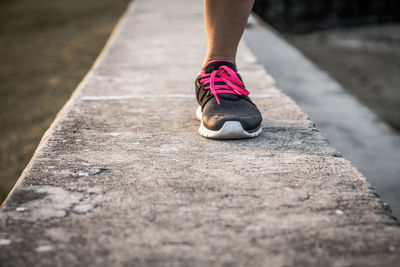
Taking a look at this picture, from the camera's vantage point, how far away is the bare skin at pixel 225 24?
1.44 meters

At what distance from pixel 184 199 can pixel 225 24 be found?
0.69 m

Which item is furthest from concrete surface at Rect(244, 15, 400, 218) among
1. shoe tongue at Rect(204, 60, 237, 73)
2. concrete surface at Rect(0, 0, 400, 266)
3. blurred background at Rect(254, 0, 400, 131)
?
concrete surface at Rect(0, 0, 400, 266)

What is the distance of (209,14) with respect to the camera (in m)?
1.49

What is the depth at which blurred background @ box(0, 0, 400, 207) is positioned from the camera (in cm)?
289

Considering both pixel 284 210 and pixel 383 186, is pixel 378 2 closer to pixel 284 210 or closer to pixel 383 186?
pixel 383 186

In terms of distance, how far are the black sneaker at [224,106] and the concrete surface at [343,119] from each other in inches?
24.4

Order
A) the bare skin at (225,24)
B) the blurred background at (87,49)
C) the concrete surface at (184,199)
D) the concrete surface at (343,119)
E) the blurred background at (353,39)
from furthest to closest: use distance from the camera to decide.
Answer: the blurred background at (353,39)
the blurred background at (87,49)
the concrete surface at (343,119)
the bare skin at (225,24)
the concrete surface at (184,199)

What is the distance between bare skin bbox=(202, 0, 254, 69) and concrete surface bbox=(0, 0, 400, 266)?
25 cm

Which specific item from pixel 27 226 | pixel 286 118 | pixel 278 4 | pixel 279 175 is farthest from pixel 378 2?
pixel 27 226

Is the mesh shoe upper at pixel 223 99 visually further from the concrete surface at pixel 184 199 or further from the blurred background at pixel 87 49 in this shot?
the blurred background at pixel 87 49

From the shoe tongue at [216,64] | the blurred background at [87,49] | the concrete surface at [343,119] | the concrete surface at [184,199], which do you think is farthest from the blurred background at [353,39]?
the concrete surface at [184,199]

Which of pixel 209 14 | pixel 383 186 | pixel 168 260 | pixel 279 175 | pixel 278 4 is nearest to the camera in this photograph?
pixel 168 260

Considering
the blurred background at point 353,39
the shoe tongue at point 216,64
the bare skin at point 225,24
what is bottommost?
the blurred background at point 353,39

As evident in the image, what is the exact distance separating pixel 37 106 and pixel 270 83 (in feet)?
5.64
